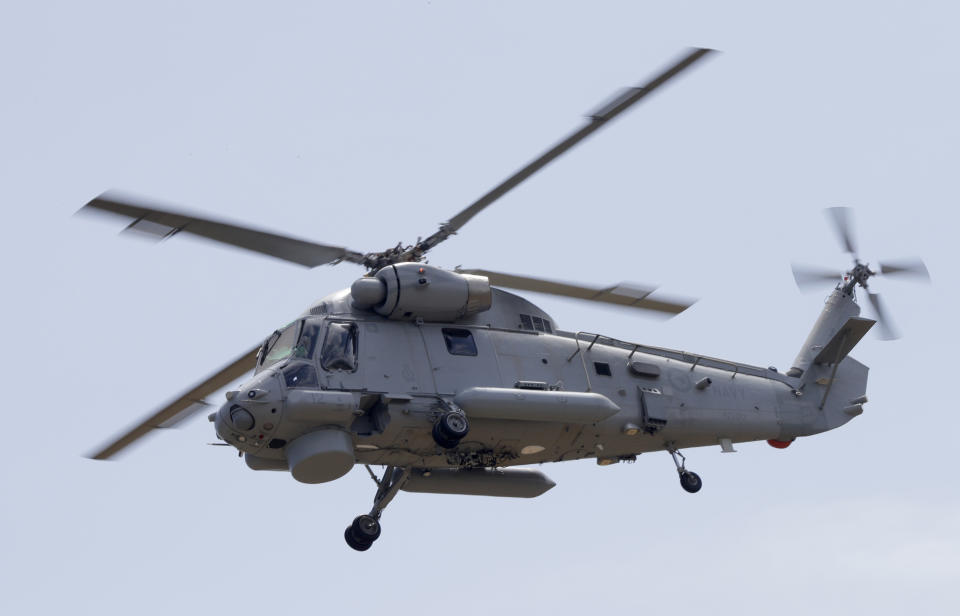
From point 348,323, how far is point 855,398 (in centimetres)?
952

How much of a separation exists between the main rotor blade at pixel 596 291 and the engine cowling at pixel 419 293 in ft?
2.72

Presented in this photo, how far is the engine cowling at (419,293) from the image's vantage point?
826 inches

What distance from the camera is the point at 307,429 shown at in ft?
65.9

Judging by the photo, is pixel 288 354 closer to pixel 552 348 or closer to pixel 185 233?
pixel 185 233

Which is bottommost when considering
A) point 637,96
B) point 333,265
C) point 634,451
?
point 634,451

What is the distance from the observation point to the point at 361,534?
21359 mm

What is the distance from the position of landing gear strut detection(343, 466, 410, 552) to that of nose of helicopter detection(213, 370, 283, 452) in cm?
227

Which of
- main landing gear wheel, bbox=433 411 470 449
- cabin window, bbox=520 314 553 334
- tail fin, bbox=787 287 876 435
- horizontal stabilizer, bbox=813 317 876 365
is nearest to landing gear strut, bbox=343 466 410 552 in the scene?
main landing gear wheel, bbox=433 411 470 449

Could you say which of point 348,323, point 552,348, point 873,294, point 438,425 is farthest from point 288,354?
point 873,294

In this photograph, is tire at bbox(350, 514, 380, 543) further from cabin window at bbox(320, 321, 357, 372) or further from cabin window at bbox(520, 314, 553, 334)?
cabin window at bbox(520, 314, 553, 334)

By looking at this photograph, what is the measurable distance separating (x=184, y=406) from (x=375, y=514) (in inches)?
136

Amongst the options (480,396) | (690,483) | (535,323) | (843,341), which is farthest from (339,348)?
(843,341)

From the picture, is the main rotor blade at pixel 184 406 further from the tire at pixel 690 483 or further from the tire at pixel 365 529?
the tire at pixel 690 483

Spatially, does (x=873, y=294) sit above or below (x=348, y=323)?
above
